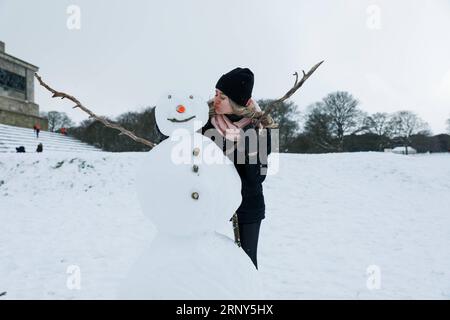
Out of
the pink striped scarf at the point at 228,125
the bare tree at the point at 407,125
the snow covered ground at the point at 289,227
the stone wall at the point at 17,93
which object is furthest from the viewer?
the bare tree at the point at 407,125

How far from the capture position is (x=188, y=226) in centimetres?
150

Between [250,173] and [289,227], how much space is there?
4807 millimetres

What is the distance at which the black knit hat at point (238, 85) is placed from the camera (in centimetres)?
193

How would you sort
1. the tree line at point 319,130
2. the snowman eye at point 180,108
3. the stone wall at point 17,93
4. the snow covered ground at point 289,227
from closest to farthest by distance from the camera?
1. the snowman eye at point 180,108
2. the snow covered ground at point 289,227
3. the stone wall at point 17,93
4. the tree line at point 319,130

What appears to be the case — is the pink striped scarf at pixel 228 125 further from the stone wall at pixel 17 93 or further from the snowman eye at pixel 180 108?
the stone wall at pixel 17 93

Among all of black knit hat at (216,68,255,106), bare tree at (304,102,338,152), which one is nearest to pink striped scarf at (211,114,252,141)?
black knit hat at (216,68,255,106)

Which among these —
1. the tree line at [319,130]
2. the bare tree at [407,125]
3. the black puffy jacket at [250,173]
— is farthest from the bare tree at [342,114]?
the black puffy jacket at [250,173]

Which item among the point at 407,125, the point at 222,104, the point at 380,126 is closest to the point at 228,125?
the point at 222,104

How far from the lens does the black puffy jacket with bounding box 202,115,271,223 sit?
1880 millimetres

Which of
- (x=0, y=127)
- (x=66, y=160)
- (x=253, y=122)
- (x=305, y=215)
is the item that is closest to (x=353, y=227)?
(x=305, y=215)

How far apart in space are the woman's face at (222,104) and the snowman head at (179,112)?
24cm

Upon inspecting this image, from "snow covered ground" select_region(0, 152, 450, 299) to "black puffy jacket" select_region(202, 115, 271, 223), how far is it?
5.78 feet

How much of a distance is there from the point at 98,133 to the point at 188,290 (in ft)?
98.8

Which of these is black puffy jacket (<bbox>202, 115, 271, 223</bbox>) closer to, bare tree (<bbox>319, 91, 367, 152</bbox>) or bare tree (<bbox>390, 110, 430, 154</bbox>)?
bare tree (<bbox>319, 91, 367, 152</bbox>)
